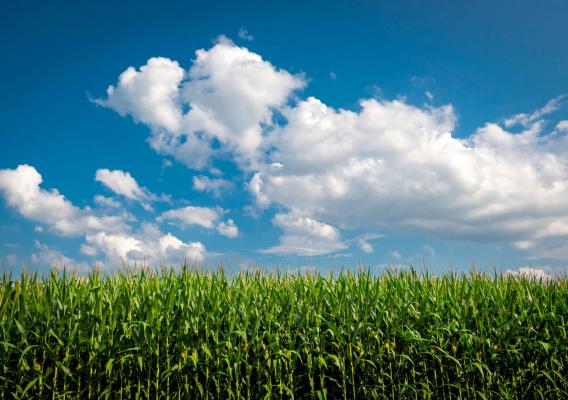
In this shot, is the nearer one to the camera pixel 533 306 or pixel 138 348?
pixel 138 348

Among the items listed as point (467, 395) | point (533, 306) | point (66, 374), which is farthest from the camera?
point (533, 306)

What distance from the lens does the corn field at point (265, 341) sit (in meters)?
6.35

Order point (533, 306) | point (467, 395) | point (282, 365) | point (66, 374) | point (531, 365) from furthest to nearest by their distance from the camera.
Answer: point (533, 306), point (531, 365), point (467, 395), point (282, 365), point (66, 374)

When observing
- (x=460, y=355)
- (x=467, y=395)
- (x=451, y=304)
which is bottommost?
(x=467, y=395)

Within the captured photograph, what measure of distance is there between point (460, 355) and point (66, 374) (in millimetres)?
5665

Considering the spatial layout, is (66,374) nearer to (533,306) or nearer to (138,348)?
(138,348)

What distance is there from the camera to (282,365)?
671 cm

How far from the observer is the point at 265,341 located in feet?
23.0

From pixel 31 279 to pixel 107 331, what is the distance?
1.96 m

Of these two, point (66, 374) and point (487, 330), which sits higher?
point (487, 330)

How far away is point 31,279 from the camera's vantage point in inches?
298

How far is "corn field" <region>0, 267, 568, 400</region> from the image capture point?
20.8 feet

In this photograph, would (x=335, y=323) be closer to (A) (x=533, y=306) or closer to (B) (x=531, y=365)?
(B) (x=531, y=365)

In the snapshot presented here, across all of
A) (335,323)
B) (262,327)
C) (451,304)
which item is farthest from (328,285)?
(451,304)
